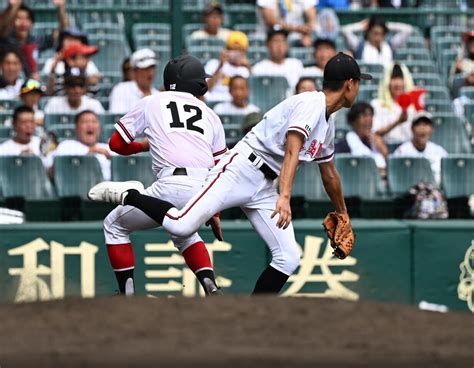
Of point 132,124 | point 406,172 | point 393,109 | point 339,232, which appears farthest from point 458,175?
point 132,124

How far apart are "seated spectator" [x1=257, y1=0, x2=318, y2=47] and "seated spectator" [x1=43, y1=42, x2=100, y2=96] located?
87.6 inches

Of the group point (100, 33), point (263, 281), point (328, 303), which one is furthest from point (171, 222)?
point (100, 33)

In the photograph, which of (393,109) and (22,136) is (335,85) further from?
(393,109)

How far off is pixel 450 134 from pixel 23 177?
13.4ft

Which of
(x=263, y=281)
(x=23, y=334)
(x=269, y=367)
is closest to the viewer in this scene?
(x=269, y=367)

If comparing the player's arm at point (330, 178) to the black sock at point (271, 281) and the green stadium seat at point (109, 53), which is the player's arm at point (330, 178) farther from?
the green stadium seat at point (109, 53)

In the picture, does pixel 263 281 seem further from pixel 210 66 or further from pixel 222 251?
pixel 210 66

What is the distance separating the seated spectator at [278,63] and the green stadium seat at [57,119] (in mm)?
2077

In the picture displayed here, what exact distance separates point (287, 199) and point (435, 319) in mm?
1446

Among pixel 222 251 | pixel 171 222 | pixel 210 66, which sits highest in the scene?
pixel 210 66

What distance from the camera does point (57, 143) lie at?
1039 centimetres

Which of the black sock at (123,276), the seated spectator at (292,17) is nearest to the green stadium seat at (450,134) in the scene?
the seated spectator at (292,17)

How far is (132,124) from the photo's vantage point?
735 cm

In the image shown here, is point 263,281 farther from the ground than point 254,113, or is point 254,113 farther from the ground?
point 254,113
